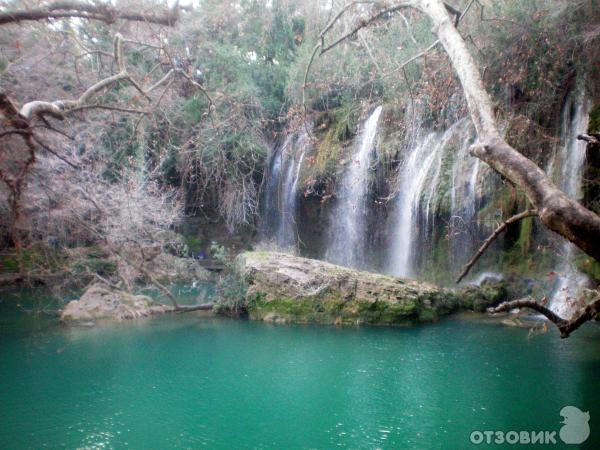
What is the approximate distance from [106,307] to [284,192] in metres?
6.81

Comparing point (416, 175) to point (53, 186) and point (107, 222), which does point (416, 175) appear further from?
point (53, 186)

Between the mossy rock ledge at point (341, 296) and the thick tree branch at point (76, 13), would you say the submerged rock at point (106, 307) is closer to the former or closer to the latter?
the mossy rock ledge at point (341, 296)

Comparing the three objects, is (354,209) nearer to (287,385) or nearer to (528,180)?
(287,385)

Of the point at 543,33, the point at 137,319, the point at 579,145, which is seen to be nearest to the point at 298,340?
the point at 137,319

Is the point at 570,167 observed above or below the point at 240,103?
below

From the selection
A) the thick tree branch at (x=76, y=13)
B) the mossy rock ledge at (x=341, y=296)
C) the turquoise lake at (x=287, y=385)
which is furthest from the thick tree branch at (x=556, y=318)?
the mossy rock ledge at (x=341, y=296)

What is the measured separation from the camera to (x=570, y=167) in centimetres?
820

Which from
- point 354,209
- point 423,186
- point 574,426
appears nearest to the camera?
point 574,426

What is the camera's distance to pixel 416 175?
1113cm

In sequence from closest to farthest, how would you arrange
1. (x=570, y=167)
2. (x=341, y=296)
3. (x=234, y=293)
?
(x=570, y=167), (x=341, y=296), (x=234, y=293)

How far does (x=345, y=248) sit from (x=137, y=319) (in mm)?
6284

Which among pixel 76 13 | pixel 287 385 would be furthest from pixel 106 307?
pixel 76 13

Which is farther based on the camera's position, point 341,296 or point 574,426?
point 341,296

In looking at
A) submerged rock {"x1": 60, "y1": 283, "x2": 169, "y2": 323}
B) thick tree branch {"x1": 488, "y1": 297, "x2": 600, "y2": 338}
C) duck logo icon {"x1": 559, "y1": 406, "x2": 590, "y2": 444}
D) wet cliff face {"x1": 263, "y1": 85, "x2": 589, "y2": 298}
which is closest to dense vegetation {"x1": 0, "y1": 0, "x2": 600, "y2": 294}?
wet cliff face {"x1": 263, "y1": 85, "x2": 589, "y2": 298}
